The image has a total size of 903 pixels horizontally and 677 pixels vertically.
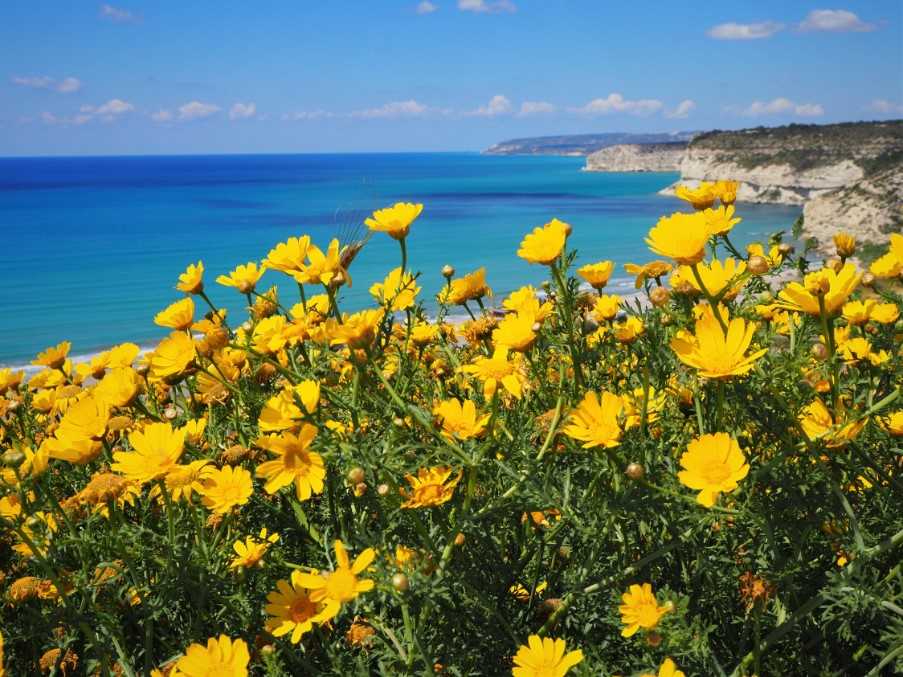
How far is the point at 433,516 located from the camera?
1646 millimetres

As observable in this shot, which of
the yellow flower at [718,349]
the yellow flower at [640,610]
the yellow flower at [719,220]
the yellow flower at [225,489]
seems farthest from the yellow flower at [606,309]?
the yellow flower at [225,489]

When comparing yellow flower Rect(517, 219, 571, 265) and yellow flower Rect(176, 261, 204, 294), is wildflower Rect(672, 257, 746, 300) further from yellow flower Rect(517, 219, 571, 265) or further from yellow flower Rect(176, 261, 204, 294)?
yellow flower Rect(176, 261, 204, 294)

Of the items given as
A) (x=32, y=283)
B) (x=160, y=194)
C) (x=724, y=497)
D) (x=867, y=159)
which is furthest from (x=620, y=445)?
(x=160, y=194)

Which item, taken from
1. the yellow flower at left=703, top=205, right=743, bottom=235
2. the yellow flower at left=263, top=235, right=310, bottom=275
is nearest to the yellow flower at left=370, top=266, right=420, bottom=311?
the yellow flower at left=263, top=235, right=310, bottom=275

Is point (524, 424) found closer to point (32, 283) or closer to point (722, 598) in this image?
point (722, 598)

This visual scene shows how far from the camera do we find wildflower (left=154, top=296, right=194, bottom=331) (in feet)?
7.13

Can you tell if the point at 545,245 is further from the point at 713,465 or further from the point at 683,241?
the point at 713,465

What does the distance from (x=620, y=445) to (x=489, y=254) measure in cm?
3654

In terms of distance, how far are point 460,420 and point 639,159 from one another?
119 metres

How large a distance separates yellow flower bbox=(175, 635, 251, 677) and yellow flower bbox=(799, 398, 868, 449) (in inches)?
49.4

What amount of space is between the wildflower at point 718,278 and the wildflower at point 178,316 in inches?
57.4

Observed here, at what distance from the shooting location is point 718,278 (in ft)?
6.00

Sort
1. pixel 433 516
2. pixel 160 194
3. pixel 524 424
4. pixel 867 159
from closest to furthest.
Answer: pixel 433 516
pixel 524 424
pixel 867 159
pixel 160 194

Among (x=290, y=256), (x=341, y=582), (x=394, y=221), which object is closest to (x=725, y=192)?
(x=394, y=221)
